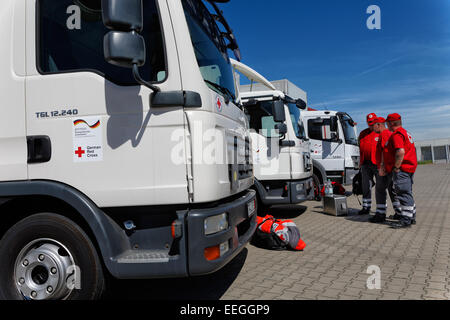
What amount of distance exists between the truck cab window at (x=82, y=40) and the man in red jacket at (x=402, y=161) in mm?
4452

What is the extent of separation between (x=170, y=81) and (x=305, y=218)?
541 centimetres

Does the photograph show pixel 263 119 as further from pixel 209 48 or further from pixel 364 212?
pixel 209 48

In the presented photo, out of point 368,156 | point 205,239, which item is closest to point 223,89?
point 205,239

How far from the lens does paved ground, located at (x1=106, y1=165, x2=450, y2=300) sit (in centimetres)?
320

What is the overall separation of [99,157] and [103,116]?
30 cm

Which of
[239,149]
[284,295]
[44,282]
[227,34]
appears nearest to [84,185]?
[44,282]

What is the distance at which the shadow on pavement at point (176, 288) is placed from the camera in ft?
10.5

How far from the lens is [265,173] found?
21.1ft

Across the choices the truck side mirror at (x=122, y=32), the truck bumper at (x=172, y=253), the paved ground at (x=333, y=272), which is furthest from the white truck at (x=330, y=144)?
the truck side mirror at (x=122, y=32)

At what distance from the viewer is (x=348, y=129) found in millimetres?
10250

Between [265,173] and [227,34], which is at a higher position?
[227,34]

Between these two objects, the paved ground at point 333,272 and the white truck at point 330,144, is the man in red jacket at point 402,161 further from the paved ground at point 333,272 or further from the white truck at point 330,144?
the white truck at point 330,144
